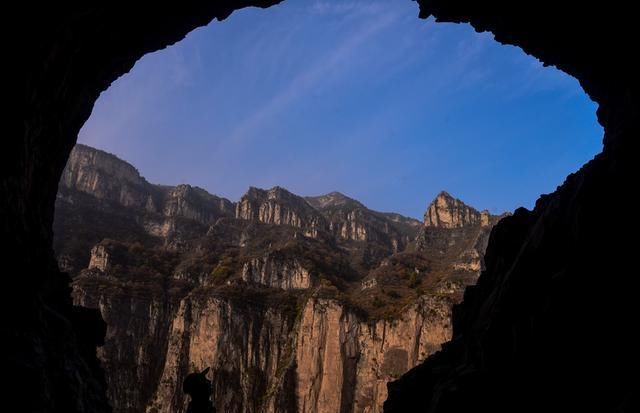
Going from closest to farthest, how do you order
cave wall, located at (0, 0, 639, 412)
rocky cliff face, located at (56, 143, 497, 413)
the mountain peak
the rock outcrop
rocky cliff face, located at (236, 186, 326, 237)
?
1. cave wall, located at (0, 0, 639, 412)
2. rocky cliff face, located at (56, 143, 497, 413)
3. the rock outcrop
4. the mountain peak
5. rocky cliff face, located at (236, 186, 326, 237)

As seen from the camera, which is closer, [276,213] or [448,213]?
[448,213]

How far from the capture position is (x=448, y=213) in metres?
157

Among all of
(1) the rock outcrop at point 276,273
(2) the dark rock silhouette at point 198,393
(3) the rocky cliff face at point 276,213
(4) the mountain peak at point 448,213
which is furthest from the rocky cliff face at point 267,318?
(2) the dark rock silhouette at point 198,393

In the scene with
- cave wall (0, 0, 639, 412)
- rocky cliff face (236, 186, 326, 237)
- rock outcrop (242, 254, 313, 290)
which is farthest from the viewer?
rocky cliff face (236, 186, 326, 237)

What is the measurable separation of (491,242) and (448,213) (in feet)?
450

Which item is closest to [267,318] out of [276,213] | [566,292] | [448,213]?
[448,213]

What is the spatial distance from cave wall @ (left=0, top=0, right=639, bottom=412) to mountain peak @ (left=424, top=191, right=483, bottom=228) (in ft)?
438

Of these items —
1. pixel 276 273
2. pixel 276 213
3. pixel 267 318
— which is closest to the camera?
pixel 267 318

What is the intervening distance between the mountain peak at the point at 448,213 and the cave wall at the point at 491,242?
13361cm

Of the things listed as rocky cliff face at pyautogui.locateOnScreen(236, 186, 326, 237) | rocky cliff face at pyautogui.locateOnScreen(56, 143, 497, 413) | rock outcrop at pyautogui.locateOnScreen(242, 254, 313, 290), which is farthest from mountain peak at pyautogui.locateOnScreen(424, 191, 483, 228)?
rock outcrop at pyautogui.locateOnScreen(242, 254, 313, 290)

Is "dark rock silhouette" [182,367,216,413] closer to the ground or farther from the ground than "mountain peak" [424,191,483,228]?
closer to the ground

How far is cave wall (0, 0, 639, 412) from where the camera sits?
12.5m

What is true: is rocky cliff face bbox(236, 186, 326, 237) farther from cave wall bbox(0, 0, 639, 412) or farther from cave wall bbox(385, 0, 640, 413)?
cave wall bbox(385, 0, 640, 413)

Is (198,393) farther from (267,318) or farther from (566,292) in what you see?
(267,318)
